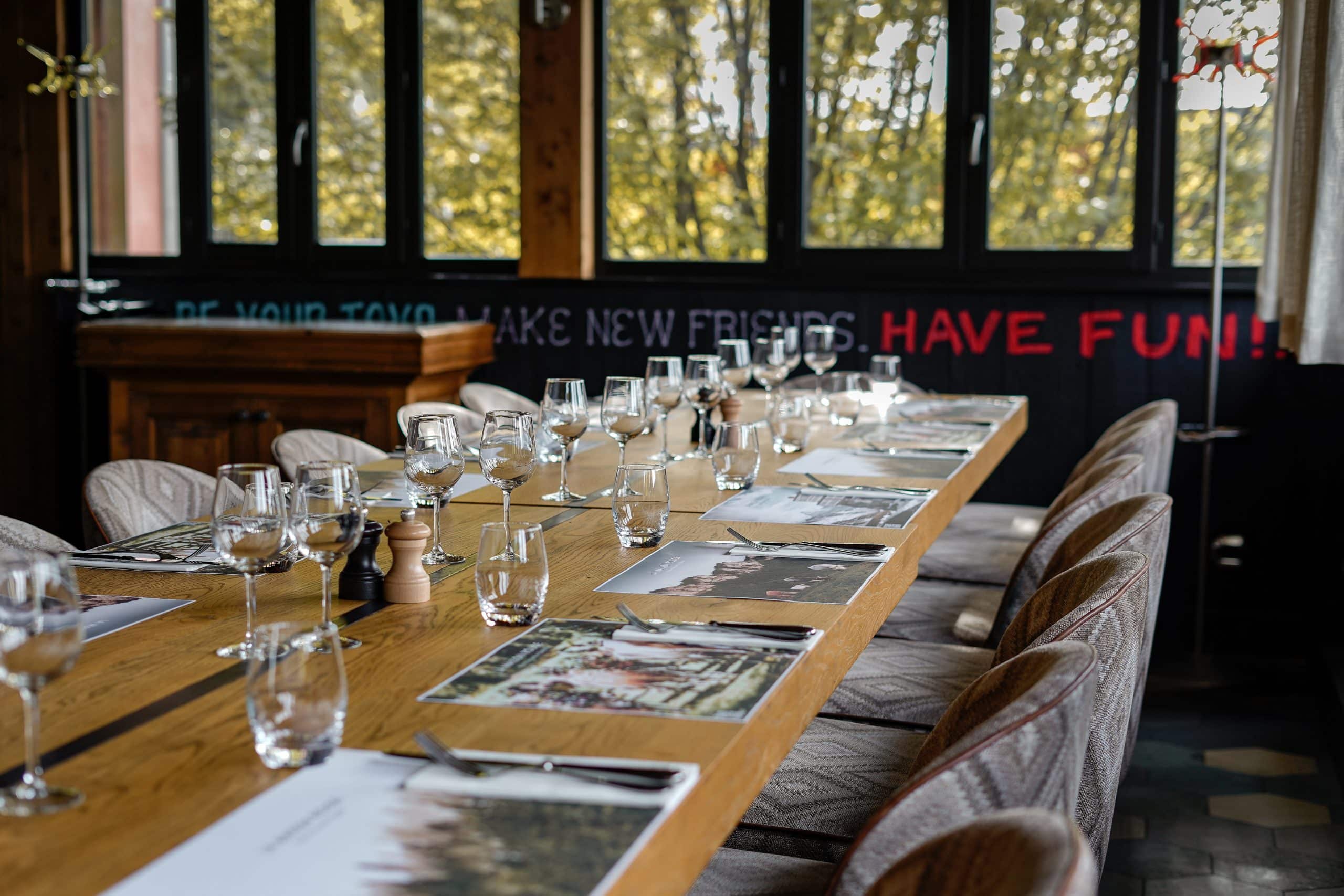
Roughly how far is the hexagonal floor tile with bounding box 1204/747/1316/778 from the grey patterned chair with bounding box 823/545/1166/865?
5.01 ft

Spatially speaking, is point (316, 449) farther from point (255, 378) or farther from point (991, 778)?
point (991, 778)

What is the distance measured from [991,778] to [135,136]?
535 cm

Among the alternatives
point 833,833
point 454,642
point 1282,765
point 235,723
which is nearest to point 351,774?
point 235,723

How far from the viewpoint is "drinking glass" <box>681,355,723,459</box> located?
9.58 ft

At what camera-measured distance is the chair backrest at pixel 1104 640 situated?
4.71 ft

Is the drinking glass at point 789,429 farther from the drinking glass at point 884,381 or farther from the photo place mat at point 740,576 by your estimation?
the photo place mat at point 740,576

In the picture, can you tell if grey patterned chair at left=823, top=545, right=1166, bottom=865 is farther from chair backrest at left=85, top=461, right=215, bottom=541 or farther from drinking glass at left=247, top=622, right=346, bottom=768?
chair backrest at left=85, top=461, right=215, bottom=541

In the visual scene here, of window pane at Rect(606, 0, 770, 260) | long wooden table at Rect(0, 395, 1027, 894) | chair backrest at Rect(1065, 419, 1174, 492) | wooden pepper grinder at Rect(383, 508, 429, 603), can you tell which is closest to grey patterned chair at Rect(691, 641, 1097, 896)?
long wooden table at Rect(0, 395, 1027, 894)

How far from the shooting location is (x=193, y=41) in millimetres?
5430

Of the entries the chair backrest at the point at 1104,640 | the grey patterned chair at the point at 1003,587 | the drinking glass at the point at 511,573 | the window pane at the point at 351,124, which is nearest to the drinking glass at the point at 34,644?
the drinking glass at the point at 511,573

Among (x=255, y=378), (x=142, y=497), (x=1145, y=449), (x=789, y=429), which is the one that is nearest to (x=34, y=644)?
(x=142, y=497)

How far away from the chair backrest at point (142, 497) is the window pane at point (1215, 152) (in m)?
3.18

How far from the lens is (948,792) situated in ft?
3.66

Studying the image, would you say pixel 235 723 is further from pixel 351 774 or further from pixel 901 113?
pixel 901 113
